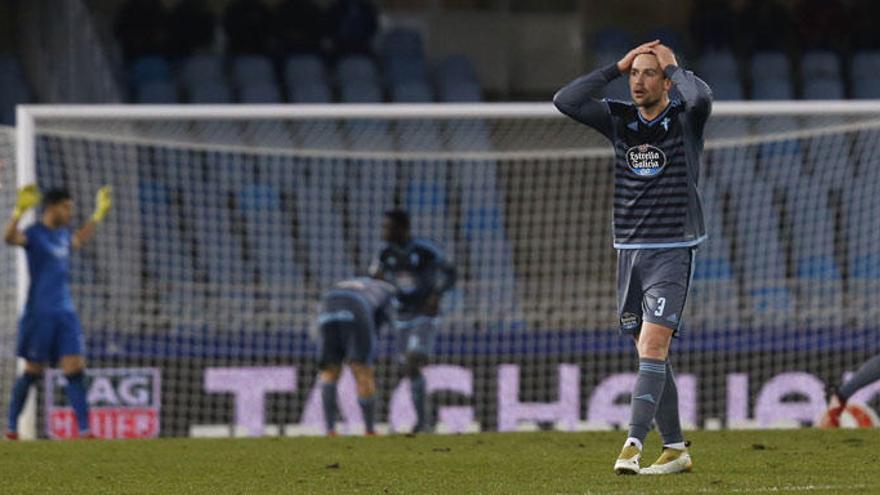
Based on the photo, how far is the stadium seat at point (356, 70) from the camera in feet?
66.7

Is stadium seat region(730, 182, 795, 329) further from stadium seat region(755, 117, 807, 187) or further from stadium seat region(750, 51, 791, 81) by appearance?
stadium seat region(750, 51, 791, 81)

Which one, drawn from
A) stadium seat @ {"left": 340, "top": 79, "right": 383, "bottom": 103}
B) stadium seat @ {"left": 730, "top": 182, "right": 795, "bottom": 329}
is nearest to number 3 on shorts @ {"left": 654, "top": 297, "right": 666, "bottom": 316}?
stadium seat @ {"left": 730, "top": 182, "right": 795, "bottom": 329}

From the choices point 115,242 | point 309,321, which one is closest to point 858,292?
point 309,321

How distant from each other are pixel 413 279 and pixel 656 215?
743 cm

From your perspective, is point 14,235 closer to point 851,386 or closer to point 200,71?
point 851,386

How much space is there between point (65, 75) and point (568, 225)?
555 cm

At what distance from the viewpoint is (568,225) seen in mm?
17953

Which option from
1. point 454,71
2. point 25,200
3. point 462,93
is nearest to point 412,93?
point 462,93

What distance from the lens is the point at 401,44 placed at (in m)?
21.3

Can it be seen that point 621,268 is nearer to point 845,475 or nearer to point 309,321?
point 845,475

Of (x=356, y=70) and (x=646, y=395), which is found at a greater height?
(x=356, y=70)

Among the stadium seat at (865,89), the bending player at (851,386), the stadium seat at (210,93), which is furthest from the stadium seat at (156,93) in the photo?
the bending player at (851,386)

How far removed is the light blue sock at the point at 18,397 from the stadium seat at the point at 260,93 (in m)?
6.77

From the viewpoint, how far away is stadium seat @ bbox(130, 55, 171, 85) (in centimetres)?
2003
